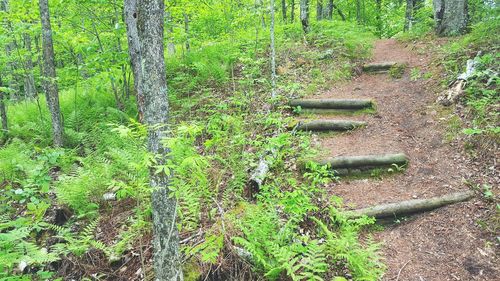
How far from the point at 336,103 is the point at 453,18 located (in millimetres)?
6006

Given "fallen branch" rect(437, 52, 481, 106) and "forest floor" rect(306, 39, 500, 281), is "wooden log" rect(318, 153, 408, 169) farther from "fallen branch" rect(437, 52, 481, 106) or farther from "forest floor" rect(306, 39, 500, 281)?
"fallen branch" rect(437, 52, 481, 106)

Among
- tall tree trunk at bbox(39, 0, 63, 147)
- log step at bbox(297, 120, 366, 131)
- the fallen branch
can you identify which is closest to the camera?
the fallen branch

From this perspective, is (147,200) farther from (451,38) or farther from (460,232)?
(451,38)

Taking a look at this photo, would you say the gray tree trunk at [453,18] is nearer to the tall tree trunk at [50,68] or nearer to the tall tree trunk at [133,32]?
the tall tree trunk at [133,32]

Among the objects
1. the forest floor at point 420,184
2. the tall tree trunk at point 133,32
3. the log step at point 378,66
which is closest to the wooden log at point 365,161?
the forest floor at point 420,184

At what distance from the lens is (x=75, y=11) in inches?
310

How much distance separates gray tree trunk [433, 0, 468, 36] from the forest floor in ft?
9.35

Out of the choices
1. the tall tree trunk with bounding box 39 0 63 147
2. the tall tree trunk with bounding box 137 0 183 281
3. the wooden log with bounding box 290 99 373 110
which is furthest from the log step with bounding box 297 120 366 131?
the tall tree trunk with bounding box 39 0 63 147

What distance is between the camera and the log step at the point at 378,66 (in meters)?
9.20

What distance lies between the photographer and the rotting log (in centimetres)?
445

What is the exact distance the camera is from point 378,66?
9.29m

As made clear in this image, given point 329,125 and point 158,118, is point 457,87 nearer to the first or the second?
point 329,125

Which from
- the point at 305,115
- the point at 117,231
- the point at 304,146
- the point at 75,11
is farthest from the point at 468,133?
the point at 75,11

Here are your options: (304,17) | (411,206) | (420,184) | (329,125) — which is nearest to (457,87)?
(329,125)
